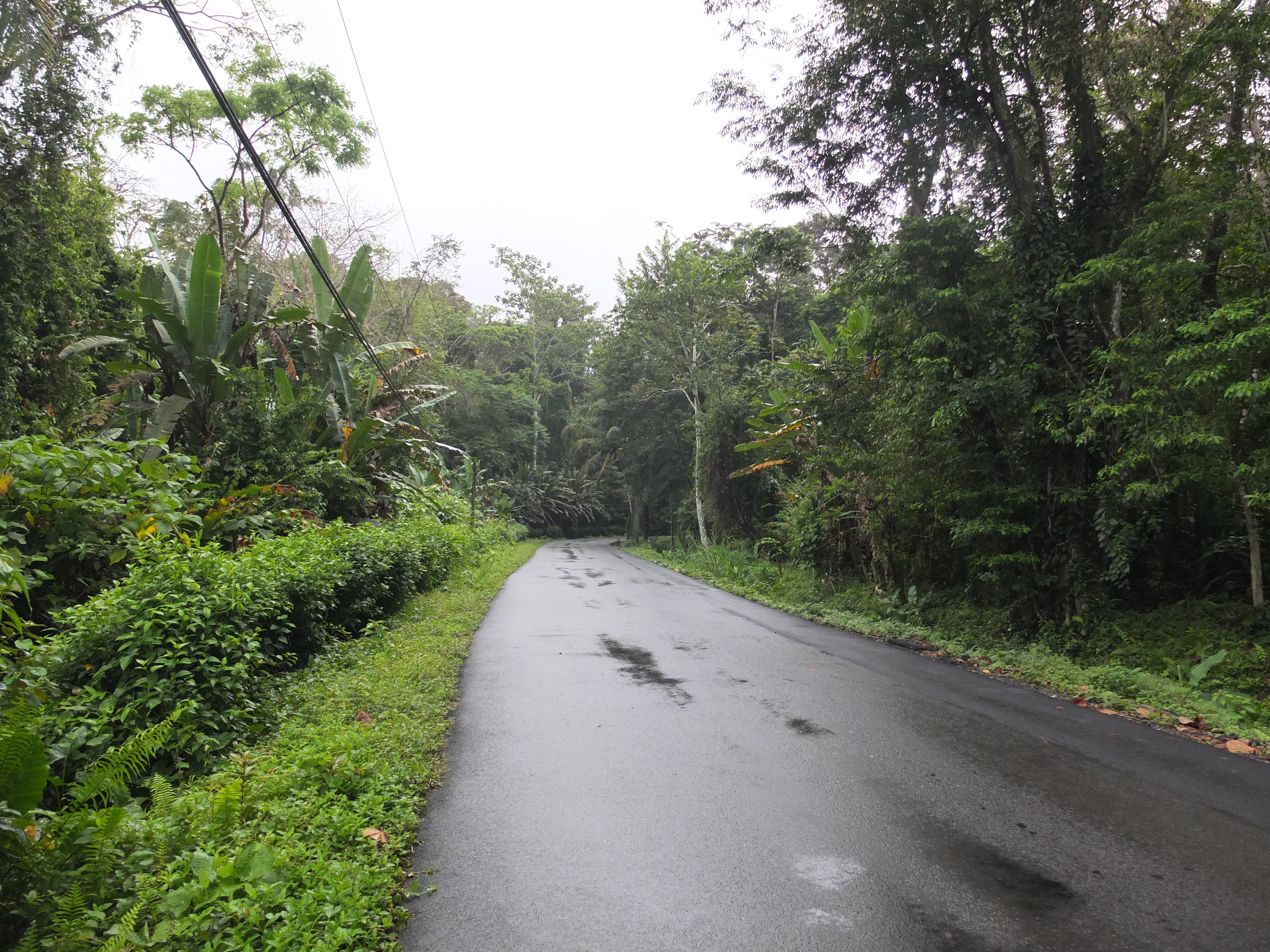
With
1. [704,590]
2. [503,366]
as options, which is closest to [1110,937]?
[704,590]

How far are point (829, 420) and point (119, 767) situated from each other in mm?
10485

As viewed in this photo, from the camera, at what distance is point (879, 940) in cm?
270

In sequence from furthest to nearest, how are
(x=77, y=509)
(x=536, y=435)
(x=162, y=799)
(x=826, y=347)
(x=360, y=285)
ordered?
(x=536, y=435)
(x=360, y=285)
(x=826, y=347)
(x=77, y=509)
(x=162, y=799)

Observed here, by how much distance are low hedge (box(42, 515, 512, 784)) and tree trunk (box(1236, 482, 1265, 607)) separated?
30.5 ft

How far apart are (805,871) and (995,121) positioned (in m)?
9.72

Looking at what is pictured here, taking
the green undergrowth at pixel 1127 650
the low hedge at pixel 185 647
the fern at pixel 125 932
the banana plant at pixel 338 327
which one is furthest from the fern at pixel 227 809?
the banana plant at pixel 338 327

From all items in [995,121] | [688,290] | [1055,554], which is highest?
[688,290]

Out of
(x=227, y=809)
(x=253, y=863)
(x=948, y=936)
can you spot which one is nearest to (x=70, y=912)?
(x=253, y=863)

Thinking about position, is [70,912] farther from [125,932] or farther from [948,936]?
[948,936]

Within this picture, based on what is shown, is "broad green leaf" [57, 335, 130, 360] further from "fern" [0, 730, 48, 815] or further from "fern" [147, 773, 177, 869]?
"fern" [0, 730, 48, 815]

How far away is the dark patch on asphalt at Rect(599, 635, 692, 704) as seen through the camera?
627 centimetres

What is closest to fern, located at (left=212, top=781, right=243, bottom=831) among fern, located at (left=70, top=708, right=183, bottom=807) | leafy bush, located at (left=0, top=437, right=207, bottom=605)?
fern, located at (left=70, top=708, right=183, bottom=807)

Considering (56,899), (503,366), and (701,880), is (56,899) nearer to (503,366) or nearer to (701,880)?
(701,880)

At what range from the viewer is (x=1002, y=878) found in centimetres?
317
